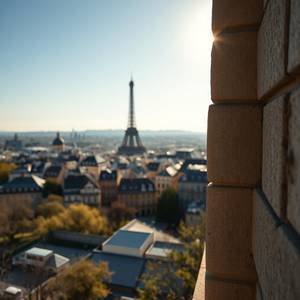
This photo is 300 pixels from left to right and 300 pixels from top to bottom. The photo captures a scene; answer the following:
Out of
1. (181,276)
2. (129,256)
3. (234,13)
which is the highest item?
(234,13)

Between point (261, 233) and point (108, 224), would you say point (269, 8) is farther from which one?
point (108, 224)

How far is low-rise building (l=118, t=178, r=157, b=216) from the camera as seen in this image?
123 ft

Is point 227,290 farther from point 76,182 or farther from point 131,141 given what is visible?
point 131,141

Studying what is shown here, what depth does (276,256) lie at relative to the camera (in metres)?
1.02

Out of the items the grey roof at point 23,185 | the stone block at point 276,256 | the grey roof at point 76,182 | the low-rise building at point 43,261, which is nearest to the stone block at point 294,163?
the stone block at point 276,256

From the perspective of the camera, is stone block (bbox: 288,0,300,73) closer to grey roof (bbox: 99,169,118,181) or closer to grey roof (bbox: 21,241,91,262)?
grey roof (bbox: 21,241,91,262)

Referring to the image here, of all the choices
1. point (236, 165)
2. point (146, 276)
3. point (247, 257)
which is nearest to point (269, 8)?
point (236, 165)

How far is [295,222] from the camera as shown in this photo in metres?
0.90

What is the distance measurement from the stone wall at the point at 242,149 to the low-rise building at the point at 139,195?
35791 millimetres

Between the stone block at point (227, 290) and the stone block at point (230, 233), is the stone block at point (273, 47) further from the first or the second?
the stone block at point (227, 290)

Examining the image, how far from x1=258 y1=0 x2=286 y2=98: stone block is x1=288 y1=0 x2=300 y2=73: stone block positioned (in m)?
0.09

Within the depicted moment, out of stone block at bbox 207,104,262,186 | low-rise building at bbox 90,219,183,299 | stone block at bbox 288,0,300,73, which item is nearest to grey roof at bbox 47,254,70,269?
low-rise building at bbox 90,219,183,299

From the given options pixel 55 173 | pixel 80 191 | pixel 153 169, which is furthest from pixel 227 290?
pixel 153 169

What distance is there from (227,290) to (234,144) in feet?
2.77
